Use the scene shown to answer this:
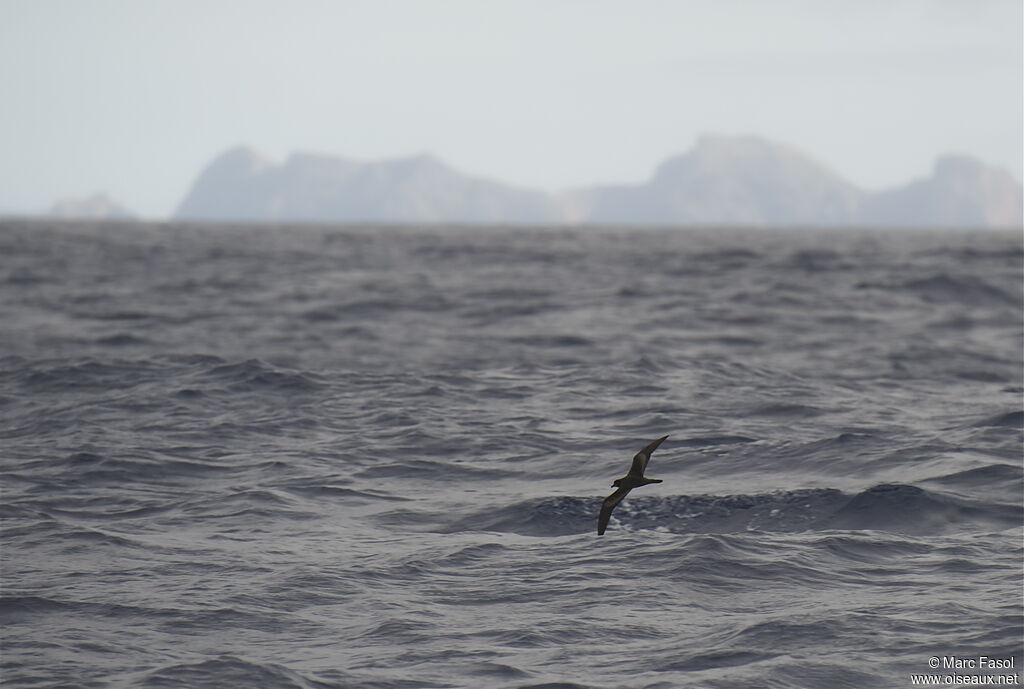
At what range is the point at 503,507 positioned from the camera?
679 inches

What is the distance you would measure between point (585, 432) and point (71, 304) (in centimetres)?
3097

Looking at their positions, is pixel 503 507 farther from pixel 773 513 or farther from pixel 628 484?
pixel 628 484

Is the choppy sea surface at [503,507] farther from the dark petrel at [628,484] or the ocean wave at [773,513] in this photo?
the dark petrel at [628,484]

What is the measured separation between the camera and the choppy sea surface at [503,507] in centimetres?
1210

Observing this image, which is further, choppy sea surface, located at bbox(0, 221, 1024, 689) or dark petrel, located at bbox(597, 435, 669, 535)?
choppy sea surface, located at bbox(0, 221, 1024, 689)

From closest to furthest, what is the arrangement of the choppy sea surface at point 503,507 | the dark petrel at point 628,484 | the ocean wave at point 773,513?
the dark petrel at point 628,484
the choppy sea surface at point 503,507
the ocean wave at point 773,513

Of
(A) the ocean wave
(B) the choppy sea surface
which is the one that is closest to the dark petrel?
(B) the choppy sea surface

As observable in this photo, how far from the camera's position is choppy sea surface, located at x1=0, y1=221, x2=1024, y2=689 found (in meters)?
12.1

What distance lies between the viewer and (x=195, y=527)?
16.3 m

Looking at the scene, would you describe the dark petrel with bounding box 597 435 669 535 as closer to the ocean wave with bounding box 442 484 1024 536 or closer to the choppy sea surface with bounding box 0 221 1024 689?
the choppy sea surface with bounding box 0 221 1024 689

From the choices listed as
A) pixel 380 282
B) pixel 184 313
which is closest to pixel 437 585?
pixel 184 313

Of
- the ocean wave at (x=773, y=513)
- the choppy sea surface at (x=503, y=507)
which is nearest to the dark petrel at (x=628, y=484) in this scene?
the choppy sea surface at (x=503, y=507)

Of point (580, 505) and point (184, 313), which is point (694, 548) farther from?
point (184, 313)

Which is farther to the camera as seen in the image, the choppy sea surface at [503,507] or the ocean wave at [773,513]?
the ocean wave at [773,513]
